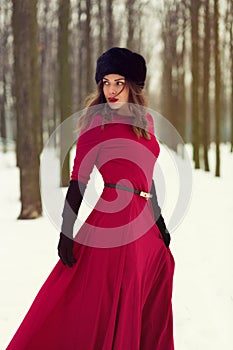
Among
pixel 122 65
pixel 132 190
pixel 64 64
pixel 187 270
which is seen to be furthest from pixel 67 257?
pixel 64 64

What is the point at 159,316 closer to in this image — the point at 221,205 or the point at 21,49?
the point at 21,49

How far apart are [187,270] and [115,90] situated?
3.44 m

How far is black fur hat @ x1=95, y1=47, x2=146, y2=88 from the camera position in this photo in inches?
112

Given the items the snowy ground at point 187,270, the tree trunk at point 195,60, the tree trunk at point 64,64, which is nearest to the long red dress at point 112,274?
the snowy ground at point 187,270

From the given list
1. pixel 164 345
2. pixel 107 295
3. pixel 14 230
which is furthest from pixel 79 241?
pixel 14 230

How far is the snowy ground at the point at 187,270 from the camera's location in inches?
157

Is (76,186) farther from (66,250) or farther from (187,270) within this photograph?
(187,270)

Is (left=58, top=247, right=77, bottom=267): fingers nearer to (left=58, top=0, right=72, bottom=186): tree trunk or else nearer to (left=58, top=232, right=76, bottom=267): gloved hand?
(left=58, top=232, right=76, bottom=267): gloved hand

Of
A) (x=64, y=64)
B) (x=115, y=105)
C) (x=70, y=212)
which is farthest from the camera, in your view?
(x=64, y=64)

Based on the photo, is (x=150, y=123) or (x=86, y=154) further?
(x=150, y=123)

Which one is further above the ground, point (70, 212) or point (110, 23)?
point (110, 23)

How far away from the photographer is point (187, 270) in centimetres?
570

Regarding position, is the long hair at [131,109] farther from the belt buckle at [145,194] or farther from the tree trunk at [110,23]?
the tree trunk at [110,23]

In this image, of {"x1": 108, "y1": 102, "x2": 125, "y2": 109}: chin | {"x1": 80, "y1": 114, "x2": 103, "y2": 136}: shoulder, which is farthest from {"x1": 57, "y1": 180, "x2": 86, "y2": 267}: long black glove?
{"x1": 108, "y1": 102, "x2": 125, "y2": 109}: chin
